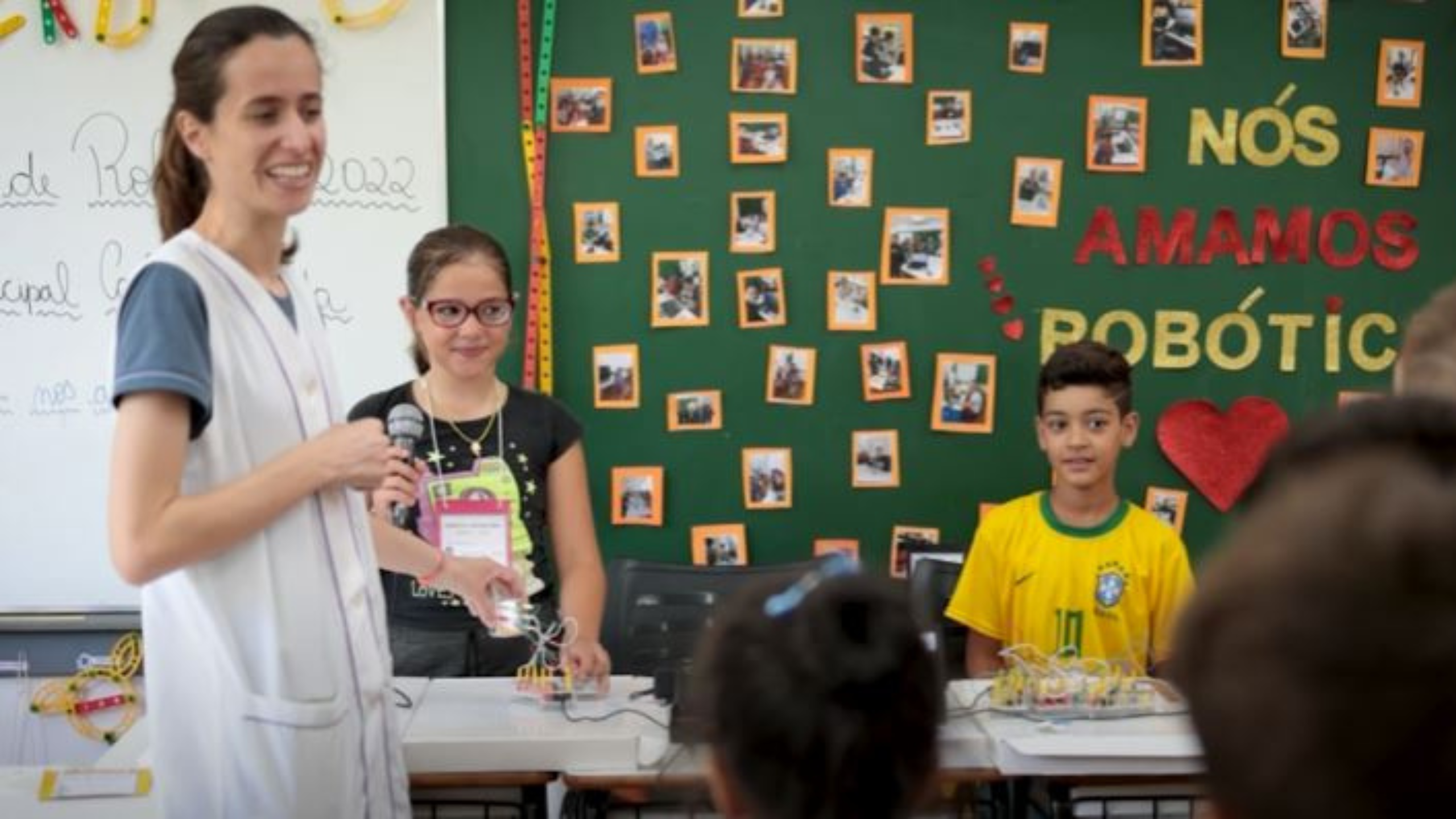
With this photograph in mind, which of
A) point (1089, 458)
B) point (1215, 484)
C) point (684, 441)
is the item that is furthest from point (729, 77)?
point (1215, 484)

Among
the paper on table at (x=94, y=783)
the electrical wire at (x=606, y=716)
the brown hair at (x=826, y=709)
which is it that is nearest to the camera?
the brown hair at (x=826, y=709)

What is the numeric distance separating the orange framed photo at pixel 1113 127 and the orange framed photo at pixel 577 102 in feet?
3.61

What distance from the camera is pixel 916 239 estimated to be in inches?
134

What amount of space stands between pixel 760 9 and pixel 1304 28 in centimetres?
125

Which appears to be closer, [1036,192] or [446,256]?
[446,256]

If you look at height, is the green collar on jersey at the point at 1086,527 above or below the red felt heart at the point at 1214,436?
below

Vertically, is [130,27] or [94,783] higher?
[130,27]

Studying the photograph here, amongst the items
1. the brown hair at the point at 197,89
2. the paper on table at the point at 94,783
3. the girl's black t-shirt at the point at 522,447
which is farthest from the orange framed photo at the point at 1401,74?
the paper on table at the point at 94,783

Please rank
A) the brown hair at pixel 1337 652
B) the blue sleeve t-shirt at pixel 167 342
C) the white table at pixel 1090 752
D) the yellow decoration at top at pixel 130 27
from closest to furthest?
the brown hair at pixel 1337 652 → the blue sleeve t-shirt at pixel 167 342 → the white table at pixel 1090 752 → the yellow decoration at top at pixel 130 27

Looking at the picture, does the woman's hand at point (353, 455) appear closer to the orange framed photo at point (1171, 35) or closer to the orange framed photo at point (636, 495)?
the orange framed photo at point (636, 495)

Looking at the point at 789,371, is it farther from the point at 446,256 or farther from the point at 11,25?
the point at 11,25

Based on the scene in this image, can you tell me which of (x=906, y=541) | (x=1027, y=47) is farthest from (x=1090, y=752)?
(x=1027, y=47)

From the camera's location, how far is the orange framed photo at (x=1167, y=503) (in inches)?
136

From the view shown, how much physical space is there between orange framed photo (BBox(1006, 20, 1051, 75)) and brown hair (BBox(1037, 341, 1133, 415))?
2.44ft
